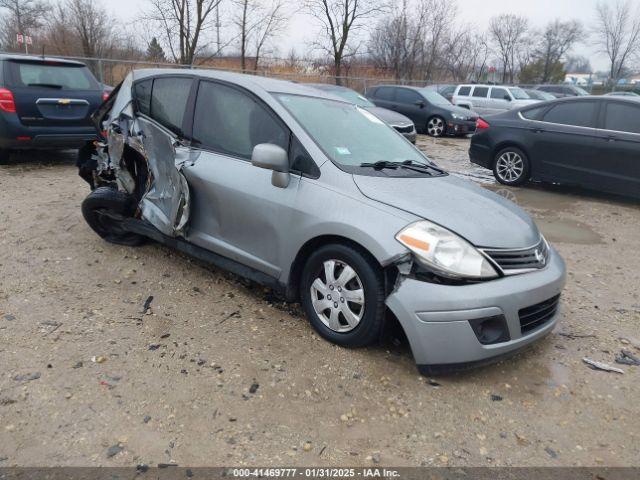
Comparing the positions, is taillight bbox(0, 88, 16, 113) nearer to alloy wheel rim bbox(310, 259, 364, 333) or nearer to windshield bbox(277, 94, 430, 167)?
windshield bbox(277, 94, 430, 167)

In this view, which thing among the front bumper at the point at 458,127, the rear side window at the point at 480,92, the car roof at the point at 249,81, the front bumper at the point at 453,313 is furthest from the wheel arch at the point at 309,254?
the rear side window at the point at 480,92

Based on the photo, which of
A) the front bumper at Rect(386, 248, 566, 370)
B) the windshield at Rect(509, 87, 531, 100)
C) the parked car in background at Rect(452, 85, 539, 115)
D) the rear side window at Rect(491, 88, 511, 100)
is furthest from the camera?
the rear side window at Rect(491, 88, 511, 100)

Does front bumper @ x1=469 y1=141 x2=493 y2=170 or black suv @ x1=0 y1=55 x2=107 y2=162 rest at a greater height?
black suv @ x1=0 y1=55 x2=107 y2=162

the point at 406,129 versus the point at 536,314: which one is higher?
the point at 406,129

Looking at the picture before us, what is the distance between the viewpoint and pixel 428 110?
1580 cm

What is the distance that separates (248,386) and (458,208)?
5.49ft

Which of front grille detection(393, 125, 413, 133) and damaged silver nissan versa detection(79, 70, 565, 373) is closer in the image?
damaged silver nissan versa detection(79, 70, 565, 373)

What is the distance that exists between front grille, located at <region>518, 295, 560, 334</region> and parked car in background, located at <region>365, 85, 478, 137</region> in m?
13.1

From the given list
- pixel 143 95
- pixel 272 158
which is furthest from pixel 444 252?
pixel 143 95

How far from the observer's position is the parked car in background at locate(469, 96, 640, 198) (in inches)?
285

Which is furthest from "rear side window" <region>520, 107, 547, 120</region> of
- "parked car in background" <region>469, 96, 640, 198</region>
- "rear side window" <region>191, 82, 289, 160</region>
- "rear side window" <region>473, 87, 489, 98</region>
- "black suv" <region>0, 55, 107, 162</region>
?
"rear side window" <region>473, 87, 489, 98</region>

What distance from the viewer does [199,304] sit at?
3719mm

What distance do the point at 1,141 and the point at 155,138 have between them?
14.5ft

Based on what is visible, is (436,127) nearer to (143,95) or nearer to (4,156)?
(4,156)
